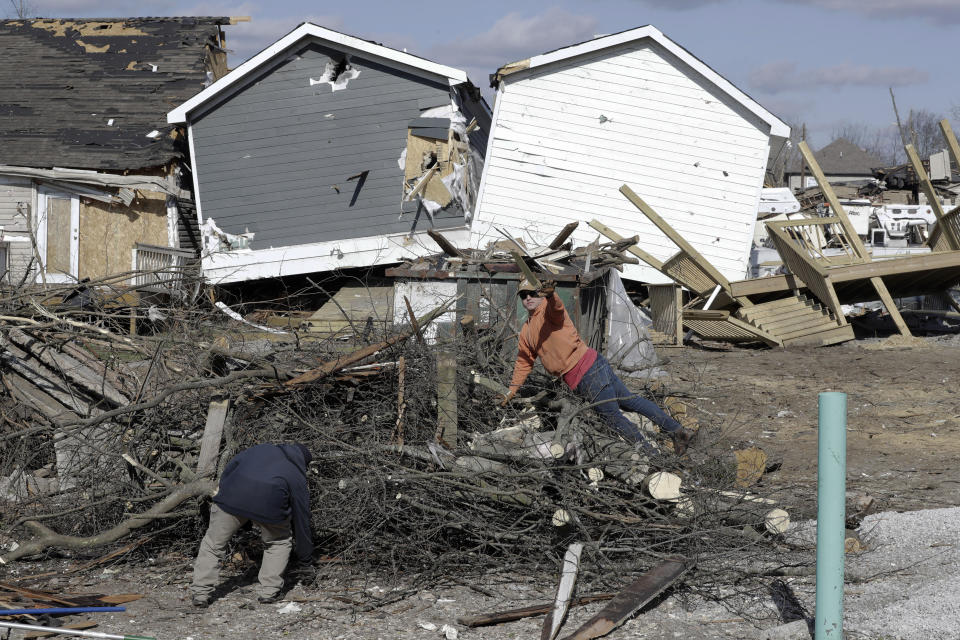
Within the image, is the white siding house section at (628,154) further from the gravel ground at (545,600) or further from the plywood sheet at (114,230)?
the gravel ground at (545,600)

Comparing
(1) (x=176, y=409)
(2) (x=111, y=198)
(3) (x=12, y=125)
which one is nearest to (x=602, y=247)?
(1) (x=176, y=409)

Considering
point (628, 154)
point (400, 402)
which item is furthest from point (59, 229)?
point (400, 402)

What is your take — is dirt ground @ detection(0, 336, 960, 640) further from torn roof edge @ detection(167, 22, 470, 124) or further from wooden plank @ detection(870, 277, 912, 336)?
torn roof edge @ detection(167, 22, 470, 124)

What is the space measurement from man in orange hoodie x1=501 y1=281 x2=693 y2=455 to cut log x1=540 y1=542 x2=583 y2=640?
1.15 m

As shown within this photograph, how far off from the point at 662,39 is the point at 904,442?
8.88 metres

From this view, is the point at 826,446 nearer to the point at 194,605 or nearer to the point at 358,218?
the point at 194,605

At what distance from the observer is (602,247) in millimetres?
10234

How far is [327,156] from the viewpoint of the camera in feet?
50.6

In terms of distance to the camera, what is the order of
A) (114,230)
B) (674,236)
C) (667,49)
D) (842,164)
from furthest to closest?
(842,164) < (114,230) < (667,49) < (674,236)

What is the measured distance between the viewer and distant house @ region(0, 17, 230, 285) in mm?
15305

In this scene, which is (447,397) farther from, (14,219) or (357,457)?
(14,219)

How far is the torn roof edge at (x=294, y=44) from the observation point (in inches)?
575

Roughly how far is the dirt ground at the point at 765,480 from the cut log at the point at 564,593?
0.09 metres

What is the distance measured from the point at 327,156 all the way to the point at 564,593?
478 inches
